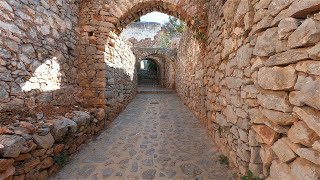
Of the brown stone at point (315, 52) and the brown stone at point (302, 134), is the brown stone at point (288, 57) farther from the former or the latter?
the brown stone at point (302, 134)

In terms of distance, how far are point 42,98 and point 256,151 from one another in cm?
357

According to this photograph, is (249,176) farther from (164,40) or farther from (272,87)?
(164,40)

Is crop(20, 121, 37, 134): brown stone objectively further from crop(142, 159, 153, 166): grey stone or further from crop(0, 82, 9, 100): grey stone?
crop(142, 159, 153, 166): grey stone

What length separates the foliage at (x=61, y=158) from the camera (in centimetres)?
277

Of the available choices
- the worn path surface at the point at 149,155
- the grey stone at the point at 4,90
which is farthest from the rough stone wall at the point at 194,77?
the grey stone at the point at 4,90

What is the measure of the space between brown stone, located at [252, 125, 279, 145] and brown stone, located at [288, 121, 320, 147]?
0.22 metres

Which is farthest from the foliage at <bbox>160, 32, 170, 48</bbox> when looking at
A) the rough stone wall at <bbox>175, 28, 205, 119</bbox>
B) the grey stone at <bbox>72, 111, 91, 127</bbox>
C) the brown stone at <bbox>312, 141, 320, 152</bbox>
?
the brown stone at <bbox>312, 141, 320, 152</bbox>

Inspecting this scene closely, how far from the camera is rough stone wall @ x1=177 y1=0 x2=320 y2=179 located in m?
1.25

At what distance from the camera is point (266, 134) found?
179 centimetres

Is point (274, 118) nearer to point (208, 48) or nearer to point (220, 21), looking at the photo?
point (220, 21)

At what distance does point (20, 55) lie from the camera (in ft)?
9.63

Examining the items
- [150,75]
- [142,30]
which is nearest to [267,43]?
[150,75]

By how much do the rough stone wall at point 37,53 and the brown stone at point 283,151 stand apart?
3.47 m

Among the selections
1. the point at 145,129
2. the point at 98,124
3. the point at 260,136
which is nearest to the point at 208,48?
the point at 145,129
